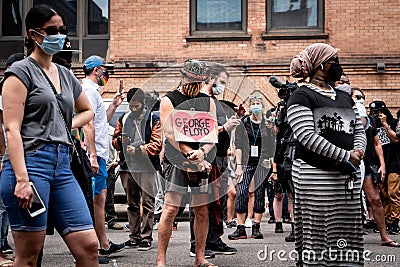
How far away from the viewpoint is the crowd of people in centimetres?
Result: 453

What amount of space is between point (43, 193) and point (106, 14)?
1517 cm

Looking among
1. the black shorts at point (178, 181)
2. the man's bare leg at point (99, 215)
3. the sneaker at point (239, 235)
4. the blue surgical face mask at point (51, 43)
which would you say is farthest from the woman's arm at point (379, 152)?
the blue surgical face mask at point (51, 43)

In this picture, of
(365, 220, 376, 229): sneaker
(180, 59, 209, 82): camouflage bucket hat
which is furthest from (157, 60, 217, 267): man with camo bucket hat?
(365, 220, 376, 229): sneaker

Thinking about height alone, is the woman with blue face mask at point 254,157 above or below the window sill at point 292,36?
below

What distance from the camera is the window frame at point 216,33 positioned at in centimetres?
1828

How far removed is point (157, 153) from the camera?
898 cm

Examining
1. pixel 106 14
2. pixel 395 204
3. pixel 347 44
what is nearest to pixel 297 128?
pixel 395 204

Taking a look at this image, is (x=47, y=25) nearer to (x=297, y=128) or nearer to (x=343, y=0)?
(x=297, y=128)

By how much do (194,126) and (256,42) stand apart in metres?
11.2

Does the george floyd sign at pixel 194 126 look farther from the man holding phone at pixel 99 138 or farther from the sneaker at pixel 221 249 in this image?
the sneaker at pixel 221 249

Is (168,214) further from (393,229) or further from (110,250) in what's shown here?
(393,229)

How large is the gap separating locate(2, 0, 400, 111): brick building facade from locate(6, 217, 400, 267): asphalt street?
7670mm

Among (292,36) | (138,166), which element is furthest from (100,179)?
(292,36)

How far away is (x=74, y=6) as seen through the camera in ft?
63.6
